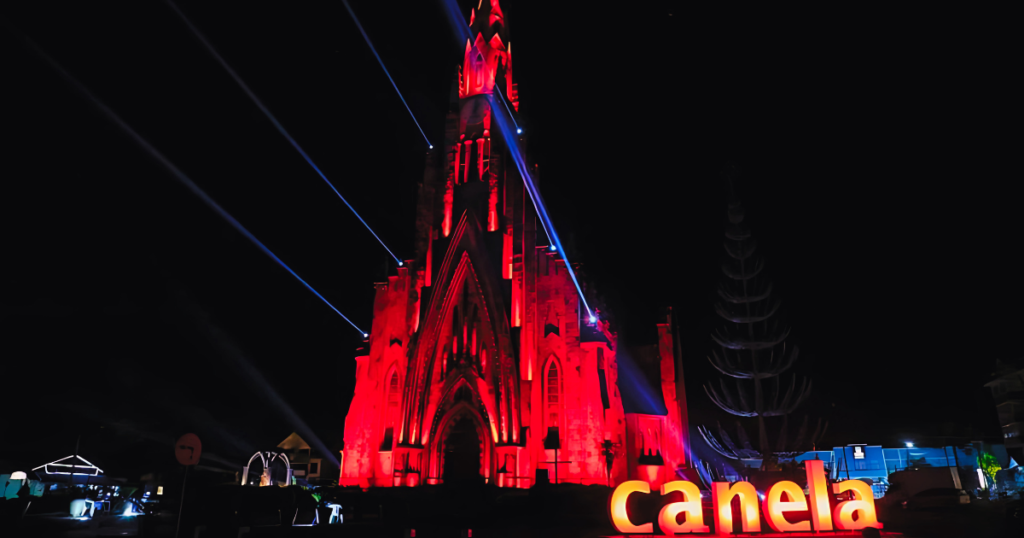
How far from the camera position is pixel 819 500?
1397 centimetres

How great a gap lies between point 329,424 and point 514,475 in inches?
1282

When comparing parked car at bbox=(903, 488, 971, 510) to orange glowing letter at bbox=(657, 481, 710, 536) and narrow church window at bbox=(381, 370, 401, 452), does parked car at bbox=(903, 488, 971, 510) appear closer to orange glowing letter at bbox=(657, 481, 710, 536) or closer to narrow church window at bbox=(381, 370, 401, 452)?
orange glowing letter at bbox=(657, 481, 710, 536)

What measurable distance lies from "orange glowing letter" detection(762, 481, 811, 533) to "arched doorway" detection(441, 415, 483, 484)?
69.2 ft

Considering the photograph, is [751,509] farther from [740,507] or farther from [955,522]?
[955,522]

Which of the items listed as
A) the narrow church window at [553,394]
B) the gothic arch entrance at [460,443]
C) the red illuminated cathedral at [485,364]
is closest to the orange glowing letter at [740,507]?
the red illuminated cathedral at [485,364]

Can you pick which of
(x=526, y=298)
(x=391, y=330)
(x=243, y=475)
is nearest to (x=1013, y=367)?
(x=526, y=298)

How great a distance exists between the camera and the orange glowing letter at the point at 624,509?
13750 millimetres

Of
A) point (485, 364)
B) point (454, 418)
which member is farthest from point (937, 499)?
point (454, 418)

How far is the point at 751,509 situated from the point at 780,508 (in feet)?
2.46

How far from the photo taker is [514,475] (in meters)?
30.1

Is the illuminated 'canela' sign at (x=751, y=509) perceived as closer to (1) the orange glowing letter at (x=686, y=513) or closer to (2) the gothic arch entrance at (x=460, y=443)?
(1) the orange glowing letter at (x=686, y=513)

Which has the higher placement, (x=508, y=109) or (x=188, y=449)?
(x=508, y=109)

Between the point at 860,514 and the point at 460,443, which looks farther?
the point at 460,443

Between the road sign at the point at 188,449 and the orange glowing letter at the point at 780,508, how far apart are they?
42.2ft
